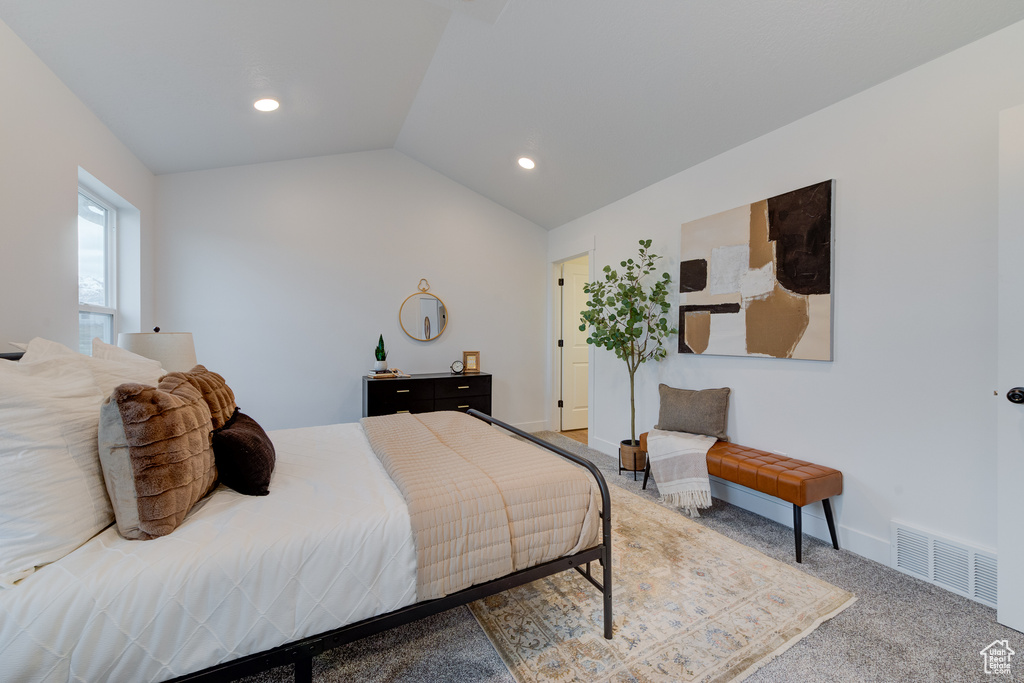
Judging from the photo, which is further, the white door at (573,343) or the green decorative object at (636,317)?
the white door at (573,343)

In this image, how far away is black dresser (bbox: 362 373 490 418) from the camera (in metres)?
3.93

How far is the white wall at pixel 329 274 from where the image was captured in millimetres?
3764

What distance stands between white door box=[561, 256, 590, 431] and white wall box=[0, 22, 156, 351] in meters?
4.15

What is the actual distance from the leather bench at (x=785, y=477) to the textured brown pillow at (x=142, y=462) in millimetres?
2628

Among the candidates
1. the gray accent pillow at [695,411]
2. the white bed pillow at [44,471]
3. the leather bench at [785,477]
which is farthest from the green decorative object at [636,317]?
the white bed pillow at [44,471]

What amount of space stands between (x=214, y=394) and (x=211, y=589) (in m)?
0.96

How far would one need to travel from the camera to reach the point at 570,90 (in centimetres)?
282

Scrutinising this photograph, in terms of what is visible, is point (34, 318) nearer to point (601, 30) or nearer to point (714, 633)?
point (601, 30)

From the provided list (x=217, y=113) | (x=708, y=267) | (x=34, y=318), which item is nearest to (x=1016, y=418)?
(x=708, y=267)

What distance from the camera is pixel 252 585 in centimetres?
117

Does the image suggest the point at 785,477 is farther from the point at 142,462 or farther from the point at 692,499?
the point at 142,462

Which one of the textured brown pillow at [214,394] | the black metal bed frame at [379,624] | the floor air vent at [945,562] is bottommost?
the floor air vent at [945,562]

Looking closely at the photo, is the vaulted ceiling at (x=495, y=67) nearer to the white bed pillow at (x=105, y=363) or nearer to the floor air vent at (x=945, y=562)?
the white bed pillow at (x=105, y=363)

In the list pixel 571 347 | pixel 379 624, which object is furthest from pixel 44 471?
pixel 571 347
